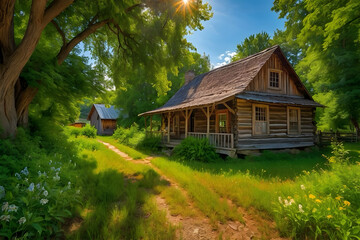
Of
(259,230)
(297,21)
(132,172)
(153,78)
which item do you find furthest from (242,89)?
(297,21)

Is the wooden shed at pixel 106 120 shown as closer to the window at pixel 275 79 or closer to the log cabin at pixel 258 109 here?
the log cabin at pixel 258 109

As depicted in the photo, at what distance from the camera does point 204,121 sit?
49.0ft

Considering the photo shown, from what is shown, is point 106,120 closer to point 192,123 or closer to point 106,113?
point 106,113

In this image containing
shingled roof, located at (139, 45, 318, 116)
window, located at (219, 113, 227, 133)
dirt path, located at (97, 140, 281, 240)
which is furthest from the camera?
window, located at (219, 113, 227, 133)

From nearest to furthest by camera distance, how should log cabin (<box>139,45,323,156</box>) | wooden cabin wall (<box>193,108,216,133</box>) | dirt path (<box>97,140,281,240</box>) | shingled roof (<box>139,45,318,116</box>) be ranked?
dirt path (<box>97,140,281,240</box>) → log cabin (<box>139,45,323,156</box>) → shingled roof (<box>139,45,318,116</box>) → wooden cabin wall (<box>193,108,216,133</box>)

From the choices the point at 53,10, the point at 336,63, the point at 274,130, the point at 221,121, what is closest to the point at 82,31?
the point at 53,10

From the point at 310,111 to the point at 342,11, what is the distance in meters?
8.68

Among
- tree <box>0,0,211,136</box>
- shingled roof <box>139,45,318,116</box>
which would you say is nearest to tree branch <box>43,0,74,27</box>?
tree <box>0,0,211,136</box>

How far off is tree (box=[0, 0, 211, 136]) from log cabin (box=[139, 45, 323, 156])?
4.67 meters

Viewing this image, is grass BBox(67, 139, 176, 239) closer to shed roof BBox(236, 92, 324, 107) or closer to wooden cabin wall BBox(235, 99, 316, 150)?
wooden cabin wall BBox(235, 99, 316, 150)

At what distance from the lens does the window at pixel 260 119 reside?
464 inches

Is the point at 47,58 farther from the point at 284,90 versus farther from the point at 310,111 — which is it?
the point at 310,111

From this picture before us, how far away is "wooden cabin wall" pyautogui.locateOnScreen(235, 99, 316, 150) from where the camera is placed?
440 inches

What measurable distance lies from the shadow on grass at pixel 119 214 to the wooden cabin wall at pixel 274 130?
25.4 ft
